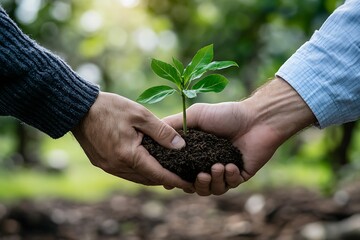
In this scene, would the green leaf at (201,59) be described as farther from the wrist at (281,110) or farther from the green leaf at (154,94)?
the wrist at (281,110)

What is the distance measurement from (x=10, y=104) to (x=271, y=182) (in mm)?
4699

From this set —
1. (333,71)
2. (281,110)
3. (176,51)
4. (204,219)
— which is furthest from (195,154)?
(176,51)

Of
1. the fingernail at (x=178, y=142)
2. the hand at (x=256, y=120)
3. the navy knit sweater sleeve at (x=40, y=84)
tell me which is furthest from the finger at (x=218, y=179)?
the navy knit sweater sleeve at (x=40, y=84)

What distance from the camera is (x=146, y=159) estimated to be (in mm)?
2141

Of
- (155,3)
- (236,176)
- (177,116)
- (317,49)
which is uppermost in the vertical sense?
(155,3)

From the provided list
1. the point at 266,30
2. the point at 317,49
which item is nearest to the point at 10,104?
the point at 317,49

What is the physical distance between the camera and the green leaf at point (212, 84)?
82.0 inches

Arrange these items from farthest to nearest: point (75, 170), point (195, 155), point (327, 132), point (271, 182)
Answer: point (75, 170) < point (271, 182) < point (327, 132) < point (195, 155)

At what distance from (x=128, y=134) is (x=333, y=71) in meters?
0.80

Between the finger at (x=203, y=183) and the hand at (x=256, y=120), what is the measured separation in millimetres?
24

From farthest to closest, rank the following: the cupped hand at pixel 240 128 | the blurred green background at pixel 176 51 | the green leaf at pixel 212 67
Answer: the blurred green background at pixel 176 51 → the cupped hand at pixel 240 128 → the green leaf at pixel 212 67

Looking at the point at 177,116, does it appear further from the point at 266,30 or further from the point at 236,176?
the point at 266,30

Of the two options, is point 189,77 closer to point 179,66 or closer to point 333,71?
point 179,66

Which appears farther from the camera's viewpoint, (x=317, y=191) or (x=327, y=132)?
(x=317, y=191)
